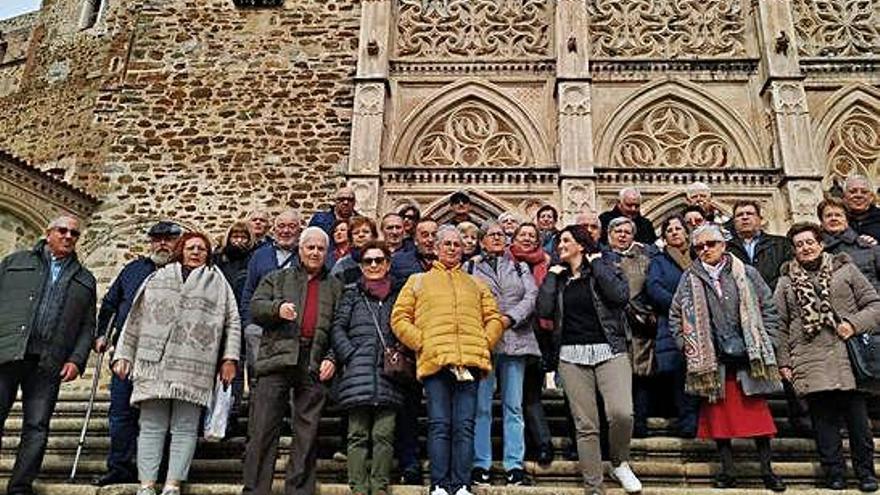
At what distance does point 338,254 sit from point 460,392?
1.90 metres

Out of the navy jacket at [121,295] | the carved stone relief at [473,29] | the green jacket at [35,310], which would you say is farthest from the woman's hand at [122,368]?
the carved stone relief at [473,29]

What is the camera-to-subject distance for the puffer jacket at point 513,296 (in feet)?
15.9

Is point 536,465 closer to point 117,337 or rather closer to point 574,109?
point 117,337

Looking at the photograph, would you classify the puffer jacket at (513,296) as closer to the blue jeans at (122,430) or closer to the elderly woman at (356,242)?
the elderly woman at (356,242)

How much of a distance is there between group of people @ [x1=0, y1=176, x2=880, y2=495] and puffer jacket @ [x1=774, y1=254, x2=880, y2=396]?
0.03 ft

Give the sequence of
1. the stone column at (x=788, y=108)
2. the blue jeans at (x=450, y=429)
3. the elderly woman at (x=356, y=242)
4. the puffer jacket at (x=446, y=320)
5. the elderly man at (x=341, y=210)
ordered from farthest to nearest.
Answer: the stone column at (x=788, y=108)
the elderly man at (x=341, y=210)
the elderly woman at (x=356, y=242)
the puffer jacket at (x=446, y=320)
the blue jeans at (x=450, y=429)

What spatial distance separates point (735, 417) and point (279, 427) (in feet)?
8.68

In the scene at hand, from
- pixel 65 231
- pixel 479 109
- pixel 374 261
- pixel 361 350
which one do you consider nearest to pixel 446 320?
pixel 361 350

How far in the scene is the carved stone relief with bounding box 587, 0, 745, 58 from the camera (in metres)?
11.8

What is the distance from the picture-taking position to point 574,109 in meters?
11.0

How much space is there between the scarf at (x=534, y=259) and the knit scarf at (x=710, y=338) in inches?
38.5

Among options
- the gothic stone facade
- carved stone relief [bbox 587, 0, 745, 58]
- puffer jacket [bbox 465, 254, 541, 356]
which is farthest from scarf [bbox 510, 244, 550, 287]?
carved stone relief [bbox 587, 0, 745, 58]

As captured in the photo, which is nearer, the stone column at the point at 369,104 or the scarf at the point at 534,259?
the scarf at the point at 534,259

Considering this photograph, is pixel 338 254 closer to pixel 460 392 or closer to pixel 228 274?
pixel 228 274
